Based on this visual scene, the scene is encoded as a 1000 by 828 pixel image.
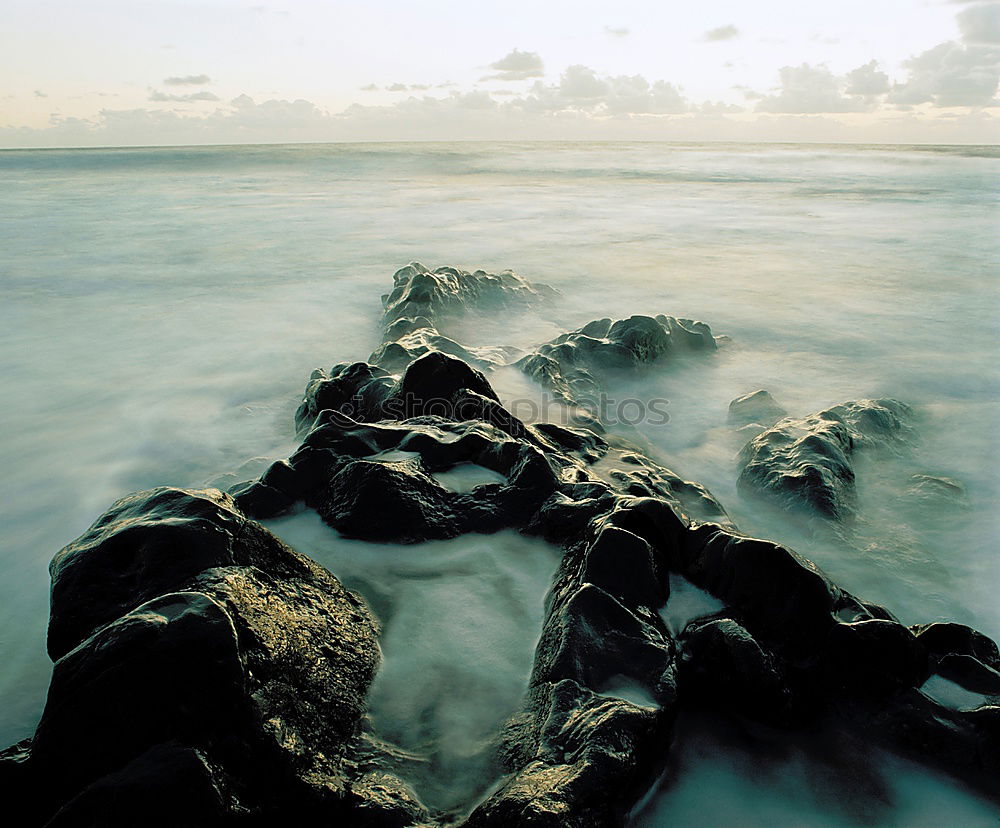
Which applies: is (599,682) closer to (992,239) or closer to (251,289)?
(251,289)

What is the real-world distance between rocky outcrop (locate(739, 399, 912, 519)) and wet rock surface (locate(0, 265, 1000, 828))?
115cm

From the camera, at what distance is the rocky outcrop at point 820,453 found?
3.66 metres

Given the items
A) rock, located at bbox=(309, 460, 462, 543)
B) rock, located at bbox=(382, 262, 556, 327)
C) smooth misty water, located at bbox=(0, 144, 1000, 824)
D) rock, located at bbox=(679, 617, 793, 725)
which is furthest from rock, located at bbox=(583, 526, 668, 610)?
rock, located at bbox=(382, 262, 556, 327)

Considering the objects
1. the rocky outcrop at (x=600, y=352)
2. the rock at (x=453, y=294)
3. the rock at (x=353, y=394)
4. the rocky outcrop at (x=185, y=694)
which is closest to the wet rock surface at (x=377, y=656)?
the rocky outcrop at (x=185, y=694)

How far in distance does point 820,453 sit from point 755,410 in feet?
3.74

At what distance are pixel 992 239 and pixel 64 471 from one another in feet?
52.9

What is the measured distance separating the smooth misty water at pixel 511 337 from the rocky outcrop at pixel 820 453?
146 millimetres

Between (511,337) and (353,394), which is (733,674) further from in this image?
(511,337)

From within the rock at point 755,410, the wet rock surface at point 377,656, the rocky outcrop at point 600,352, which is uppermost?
the wet rock surface at point 377,656

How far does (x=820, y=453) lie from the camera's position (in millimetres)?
3924

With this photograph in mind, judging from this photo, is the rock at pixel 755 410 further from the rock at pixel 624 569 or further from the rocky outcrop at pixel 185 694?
the rocky outcrop at pixel 185 694

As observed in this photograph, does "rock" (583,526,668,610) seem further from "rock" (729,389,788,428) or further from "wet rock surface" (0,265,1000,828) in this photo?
"rock" (729,389,788,428)

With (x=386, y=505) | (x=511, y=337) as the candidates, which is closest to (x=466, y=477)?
(x=386, y=505)

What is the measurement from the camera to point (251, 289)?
9.37 metres
